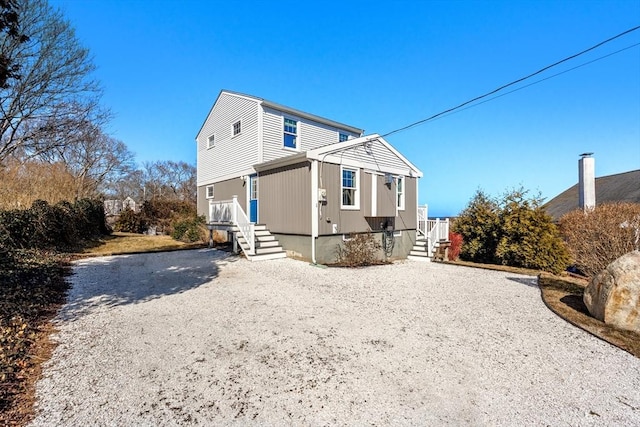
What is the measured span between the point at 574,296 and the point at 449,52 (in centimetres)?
957

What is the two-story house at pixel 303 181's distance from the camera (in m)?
10.5

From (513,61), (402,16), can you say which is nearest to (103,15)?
(402,16)

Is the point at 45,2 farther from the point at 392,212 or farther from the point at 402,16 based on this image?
the point at 392,212

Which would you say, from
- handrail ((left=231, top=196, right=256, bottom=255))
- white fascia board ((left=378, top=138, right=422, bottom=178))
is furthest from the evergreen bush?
handrail ((left=231, top=196, right=256, bottom=255))

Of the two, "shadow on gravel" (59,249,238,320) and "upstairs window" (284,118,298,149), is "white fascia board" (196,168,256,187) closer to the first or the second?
"upstairs window" (284,118,298,149)

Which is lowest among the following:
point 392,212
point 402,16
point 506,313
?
point 506,313

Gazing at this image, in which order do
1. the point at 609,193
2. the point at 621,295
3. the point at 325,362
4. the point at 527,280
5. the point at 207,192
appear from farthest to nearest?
1. the point at 609,193
2. the point at 207,192
3. the point at 527,280
4. the point at 621,295
5. the point at 325,362

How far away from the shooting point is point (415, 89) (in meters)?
14.0

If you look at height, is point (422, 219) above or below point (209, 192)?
below

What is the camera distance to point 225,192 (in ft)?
51.4

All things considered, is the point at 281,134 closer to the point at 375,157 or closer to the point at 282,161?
the point at 282,161

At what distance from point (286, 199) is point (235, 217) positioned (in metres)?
2.04

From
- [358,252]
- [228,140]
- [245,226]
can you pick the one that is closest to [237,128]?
[228,140]

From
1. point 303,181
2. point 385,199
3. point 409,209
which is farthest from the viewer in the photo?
point 409,209
